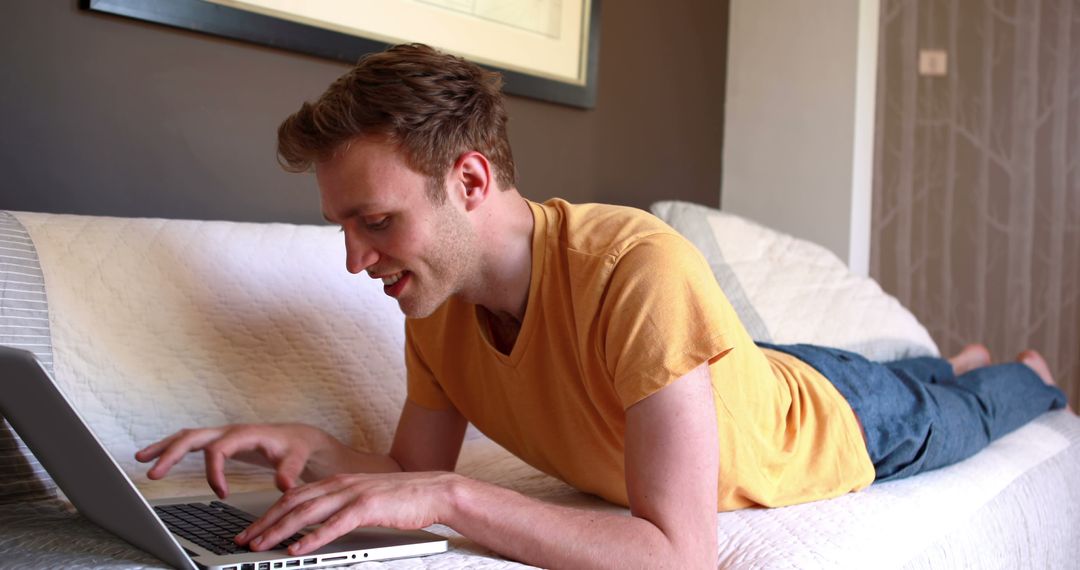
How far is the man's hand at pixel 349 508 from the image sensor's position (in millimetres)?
960

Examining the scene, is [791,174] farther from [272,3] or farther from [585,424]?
[585,424]

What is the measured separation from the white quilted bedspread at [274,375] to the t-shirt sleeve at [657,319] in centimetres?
25

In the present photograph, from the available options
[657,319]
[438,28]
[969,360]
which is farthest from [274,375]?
[969,360]

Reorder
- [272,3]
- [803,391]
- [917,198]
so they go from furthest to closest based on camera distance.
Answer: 1. [917,198]
2. [272,3]
3. [803,391]

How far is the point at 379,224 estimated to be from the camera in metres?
1.15

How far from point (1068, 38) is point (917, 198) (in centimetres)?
66

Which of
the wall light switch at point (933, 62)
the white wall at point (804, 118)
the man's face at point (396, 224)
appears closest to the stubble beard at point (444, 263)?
the man's face at point (396, 224)

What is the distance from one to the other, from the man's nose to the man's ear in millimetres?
118

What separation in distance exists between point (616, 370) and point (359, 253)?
307 millimetres

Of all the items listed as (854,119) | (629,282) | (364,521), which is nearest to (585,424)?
(629,282)

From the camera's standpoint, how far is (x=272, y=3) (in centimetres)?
182

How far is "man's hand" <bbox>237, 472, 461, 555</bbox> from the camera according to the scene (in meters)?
0.96

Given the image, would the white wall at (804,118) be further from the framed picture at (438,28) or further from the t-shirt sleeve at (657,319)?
the t-shirt sleeve at (657,319)

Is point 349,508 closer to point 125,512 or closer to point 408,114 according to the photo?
point 125,512
